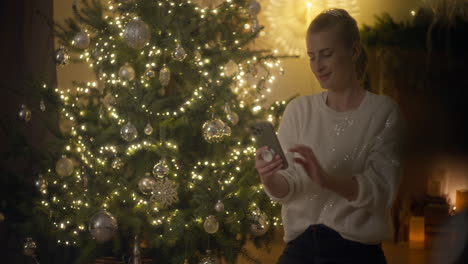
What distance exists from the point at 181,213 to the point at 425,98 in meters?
2.20

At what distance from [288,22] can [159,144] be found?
3.66 metres

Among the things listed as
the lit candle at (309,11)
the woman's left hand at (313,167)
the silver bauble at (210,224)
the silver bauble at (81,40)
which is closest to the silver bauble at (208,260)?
the silver bauble at (210,224)

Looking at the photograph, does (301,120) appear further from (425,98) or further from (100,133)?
(100,133)

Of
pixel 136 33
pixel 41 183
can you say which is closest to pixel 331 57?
pixel 136 33

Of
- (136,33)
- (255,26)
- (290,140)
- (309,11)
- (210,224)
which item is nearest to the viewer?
(290,140)

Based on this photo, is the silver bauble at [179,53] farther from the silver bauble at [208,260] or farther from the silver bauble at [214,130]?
the silver bauble at [208,260]

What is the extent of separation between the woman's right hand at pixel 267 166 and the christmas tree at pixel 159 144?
1.38 meters

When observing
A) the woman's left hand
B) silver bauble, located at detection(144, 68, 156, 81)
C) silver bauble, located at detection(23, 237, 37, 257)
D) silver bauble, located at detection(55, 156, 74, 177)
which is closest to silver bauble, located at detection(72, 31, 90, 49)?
silver bauble, located at detection(144, 68, 156, 81)

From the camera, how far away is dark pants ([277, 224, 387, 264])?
1133 millimetres

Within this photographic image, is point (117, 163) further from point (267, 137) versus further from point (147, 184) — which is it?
point (267, 137)

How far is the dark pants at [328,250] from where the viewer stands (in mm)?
1133

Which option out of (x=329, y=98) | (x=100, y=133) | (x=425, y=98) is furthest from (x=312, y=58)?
(x=100, y=133)

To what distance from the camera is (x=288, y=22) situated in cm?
595

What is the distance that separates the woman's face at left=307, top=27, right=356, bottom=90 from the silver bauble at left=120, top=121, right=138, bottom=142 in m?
1.47
